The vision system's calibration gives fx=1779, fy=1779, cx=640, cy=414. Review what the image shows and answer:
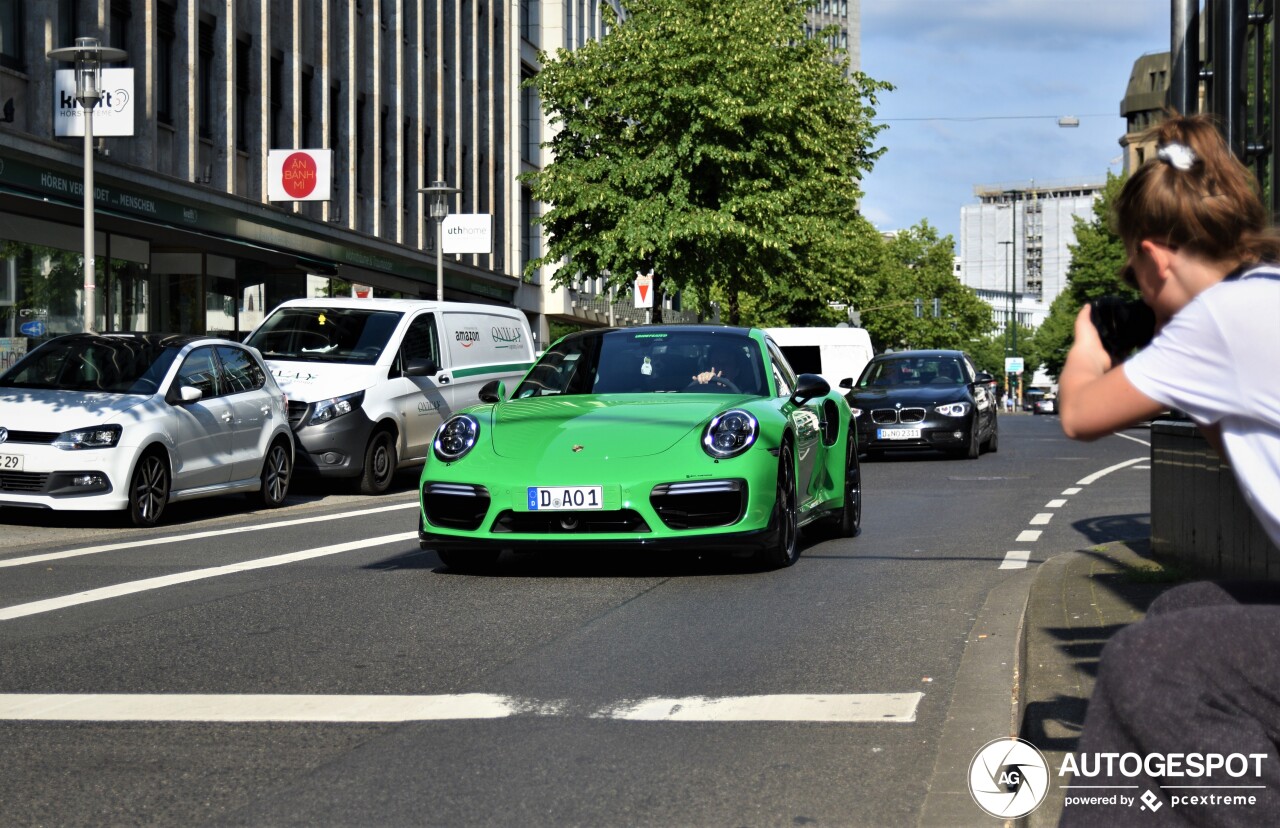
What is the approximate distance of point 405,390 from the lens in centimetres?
1847

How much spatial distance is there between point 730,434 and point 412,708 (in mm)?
3997

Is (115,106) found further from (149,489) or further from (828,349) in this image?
(828,349)

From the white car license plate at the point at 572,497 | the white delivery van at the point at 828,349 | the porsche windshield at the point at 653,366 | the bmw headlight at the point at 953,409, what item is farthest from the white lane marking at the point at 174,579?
the white delivery van at the point at 828,349

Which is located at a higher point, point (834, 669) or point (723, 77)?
point (723, 77)

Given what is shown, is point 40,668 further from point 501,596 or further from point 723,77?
point 723,77

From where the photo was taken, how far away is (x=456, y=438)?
9.72 metres

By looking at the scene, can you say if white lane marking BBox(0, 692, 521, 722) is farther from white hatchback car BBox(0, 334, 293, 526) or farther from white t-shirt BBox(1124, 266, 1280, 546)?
white hatchback car BBox(0, 334, 293, 526)

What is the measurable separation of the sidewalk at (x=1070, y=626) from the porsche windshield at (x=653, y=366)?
235 cm

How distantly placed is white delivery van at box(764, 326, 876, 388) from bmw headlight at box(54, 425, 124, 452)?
22006 millimetres

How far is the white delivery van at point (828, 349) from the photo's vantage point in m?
34.7

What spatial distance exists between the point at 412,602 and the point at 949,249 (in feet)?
359

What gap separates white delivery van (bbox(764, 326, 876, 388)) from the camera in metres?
34.7

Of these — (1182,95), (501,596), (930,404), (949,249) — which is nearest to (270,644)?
(501,596)

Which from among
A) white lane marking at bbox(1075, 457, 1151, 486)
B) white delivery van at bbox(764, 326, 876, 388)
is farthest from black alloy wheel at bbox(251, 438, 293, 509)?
white delivery van at bbox(764, 326, 876, 388)
